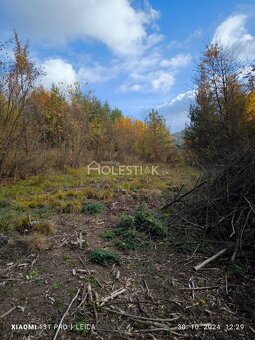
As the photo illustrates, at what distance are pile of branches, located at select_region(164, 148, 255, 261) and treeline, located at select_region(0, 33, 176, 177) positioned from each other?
6.90 meters

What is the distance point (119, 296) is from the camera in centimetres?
257

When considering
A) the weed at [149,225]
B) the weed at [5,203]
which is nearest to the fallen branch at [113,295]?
the weed at [149,225]

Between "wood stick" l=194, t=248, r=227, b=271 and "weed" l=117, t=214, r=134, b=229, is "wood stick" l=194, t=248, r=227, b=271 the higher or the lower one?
the lower one

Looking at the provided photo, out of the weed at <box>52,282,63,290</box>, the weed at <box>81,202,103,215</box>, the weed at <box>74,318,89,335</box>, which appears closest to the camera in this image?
the weed at <box>74,318,89,335</box>

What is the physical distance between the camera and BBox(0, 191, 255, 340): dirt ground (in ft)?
7.02

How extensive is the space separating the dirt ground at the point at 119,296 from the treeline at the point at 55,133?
6.67 meters

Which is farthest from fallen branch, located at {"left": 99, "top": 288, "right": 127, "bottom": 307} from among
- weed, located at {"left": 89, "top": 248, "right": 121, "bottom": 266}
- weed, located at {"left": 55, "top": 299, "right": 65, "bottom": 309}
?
weed, located at {"left": 89, "top": 248, "right": 121, "bottom": 266}

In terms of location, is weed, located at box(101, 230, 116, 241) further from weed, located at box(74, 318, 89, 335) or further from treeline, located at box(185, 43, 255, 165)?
treeline, located at box(185, 43, 255, 165)

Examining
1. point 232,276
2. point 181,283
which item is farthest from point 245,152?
point 181,283

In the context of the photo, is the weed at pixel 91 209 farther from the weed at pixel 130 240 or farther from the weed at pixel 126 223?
the weed at pixel 130 240

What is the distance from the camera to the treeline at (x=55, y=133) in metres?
8.87

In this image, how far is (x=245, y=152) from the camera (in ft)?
16.0

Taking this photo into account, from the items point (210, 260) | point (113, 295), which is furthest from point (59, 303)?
point (210, 260)

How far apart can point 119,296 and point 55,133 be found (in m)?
12.9
